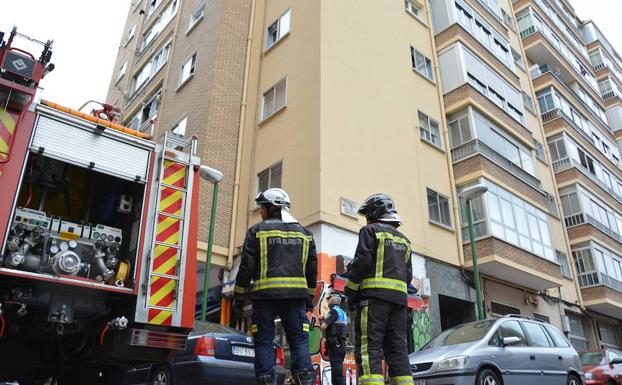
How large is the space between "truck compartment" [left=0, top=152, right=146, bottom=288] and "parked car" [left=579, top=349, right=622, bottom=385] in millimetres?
11347

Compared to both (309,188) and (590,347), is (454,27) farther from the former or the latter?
(590,347)

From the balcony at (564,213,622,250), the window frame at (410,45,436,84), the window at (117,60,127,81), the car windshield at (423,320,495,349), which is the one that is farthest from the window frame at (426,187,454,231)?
the window at (117,60,127,81)

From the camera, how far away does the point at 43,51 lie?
198 inches

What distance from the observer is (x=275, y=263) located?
4836mm

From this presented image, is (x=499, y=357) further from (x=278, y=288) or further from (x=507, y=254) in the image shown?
(x=507, y=254)

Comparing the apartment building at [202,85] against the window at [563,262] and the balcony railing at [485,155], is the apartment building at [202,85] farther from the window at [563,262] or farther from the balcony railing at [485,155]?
the window at [563,262]

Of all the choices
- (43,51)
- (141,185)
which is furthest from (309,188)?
(43,51)

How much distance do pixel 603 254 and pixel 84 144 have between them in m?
23.3

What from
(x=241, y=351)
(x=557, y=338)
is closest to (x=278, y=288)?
(x=241, y=351)

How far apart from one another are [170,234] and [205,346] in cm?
239

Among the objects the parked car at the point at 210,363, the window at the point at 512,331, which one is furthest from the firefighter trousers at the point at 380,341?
the window at the point at 512,331

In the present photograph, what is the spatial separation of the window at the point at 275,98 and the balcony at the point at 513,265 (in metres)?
7.23

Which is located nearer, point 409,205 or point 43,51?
point 43,51

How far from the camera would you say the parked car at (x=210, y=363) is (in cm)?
702
